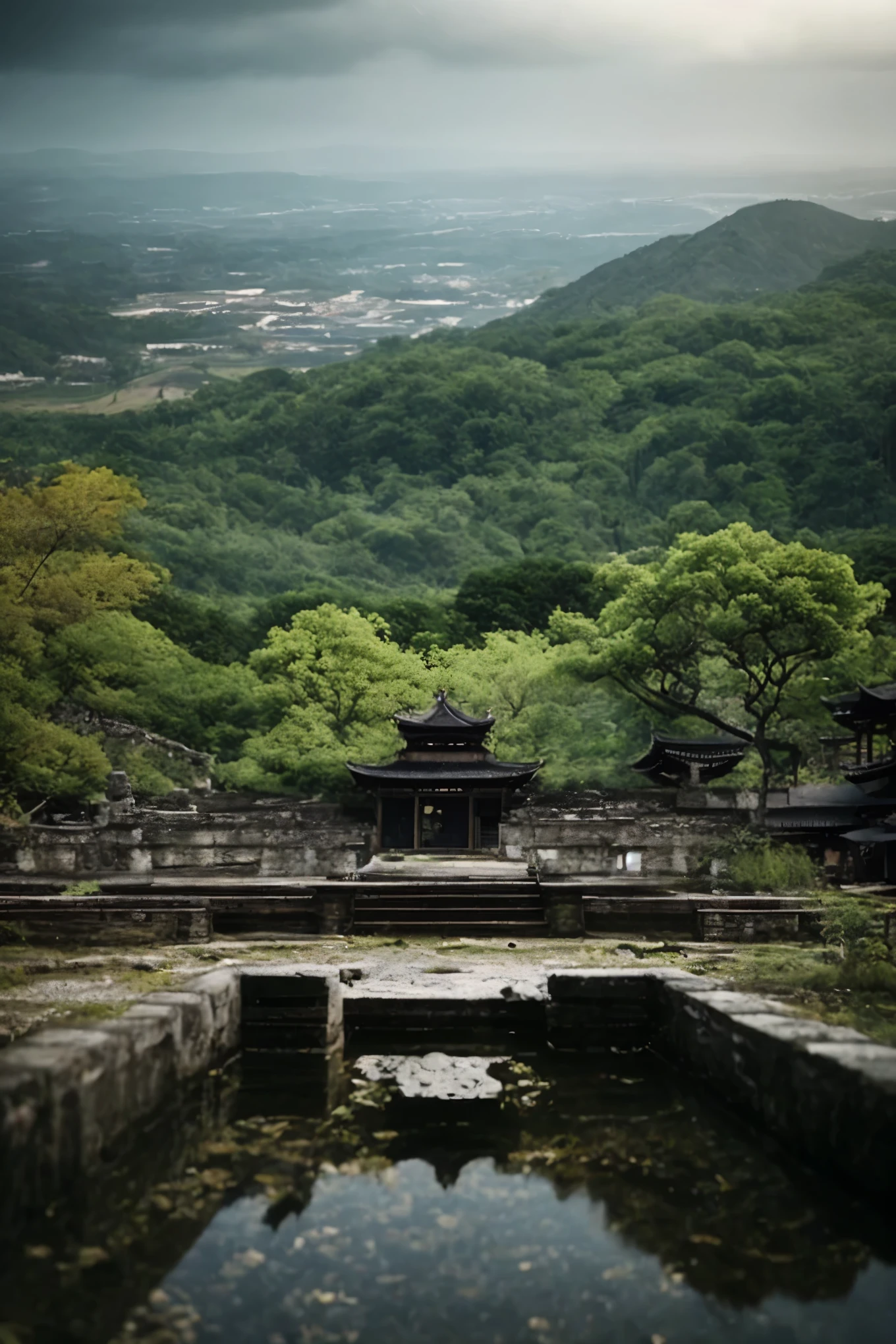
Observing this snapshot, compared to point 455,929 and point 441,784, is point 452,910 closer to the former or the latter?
point 455,929

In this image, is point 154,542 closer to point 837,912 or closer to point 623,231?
point 837,912

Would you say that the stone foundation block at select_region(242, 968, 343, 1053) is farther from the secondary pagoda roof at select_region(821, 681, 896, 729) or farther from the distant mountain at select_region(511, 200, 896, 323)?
the distant mountain at select_region(511, 200, 896, 323)

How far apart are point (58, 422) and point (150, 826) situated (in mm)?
75164

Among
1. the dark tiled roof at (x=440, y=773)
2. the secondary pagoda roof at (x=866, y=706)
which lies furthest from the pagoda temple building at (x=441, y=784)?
the secondary pagoda roof at (x=866, y=706)

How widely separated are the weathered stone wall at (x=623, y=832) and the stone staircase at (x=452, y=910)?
13.5 feet

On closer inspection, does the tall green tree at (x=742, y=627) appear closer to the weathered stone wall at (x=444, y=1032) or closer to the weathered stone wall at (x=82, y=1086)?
the weathered stone wall at (x=444, y=1032)

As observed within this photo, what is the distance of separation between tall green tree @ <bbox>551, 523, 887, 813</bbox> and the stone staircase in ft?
74.1

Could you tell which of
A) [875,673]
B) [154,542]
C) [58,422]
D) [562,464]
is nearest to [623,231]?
[562,464]

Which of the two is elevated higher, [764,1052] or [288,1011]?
[764,1052]

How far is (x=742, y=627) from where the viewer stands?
3950 centimetres

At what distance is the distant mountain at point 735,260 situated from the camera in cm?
12712

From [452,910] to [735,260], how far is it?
12450 centimetres

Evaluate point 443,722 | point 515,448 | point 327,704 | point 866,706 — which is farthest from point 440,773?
point 515,448

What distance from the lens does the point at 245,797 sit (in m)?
37.3
